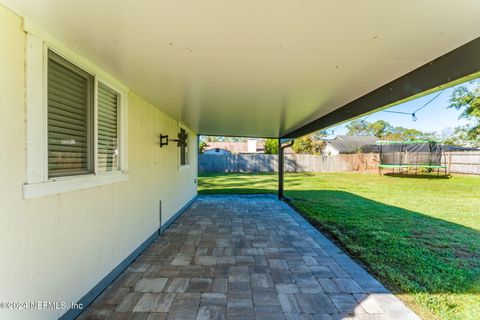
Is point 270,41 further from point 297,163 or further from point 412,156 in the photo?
point 297,163

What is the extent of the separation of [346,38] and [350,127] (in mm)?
45048

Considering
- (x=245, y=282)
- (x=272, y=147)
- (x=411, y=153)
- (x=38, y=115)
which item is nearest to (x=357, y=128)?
(x=272, y=147)

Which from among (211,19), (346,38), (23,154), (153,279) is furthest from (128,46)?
(153,279)

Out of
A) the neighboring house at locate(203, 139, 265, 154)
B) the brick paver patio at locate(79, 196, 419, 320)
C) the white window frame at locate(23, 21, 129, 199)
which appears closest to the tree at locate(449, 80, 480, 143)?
the brick paver patio at locate(79, 196, 419, 320)

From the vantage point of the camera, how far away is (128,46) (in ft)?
6.44

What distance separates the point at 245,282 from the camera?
274 cm

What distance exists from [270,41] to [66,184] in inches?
71.2

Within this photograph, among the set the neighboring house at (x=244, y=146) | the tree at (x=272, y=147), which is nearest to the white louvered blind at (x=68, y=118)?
the tree at (x=272, y=147)

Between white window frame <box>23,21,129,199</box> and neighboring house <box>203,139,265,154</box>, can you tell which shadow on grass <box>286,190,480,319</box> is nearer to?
white window frame <box>23,21,129,199</box>

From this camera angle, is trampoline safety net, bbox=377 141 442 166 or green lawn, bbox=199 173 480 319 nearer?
green lawn, bbox=199 173 480 319

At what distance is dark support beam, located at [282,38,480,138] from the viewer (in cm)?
183

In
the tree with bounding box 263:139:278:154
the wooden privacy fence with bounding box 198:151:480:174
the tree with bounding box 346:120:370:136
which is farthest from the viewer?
the tree with bounding box 346:120:370:136

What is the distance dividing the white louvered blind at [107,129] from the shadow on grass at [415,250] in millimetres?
3088

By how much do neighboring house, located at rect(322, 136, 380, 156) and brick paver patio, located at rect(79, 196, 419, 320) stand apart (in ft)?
81.0
